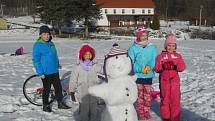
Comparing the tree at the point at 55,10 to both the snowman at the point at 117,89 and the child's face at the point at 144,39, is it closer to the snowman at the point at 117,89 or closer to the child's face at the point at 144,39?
the child's face at the point at 144,39

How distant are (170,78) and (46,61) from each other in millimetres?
2693

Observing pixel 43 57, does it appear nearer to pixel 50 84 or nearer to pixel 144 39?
pixel 50 84

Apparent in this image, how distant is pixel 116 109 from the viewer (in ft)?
15.5

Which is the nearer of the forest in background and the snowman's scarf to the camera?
the snowman's scarf

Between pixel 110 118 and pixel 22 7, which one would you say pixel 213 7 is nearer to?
pixel 22 7

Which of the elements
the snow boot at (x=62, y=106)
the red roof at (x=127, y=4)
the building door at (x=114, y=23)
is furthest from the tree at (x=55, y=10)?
the snow boot at (x=62, y=106)

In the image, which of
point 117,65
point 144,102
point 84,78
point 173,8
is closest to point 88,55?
point 84,78

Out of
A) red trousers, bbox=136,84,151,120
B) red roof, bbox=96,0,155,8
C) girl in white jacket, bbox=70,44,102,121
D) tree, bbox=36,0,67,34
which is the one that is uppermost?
red roof, bbox=96,0,155,8

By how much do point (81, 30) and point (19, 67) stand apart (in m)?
51.3

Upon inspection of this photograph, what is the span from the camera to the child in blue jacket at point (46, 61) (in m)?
7.99

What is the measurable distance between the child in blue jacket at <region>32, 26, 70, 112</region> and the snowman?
11.4ft

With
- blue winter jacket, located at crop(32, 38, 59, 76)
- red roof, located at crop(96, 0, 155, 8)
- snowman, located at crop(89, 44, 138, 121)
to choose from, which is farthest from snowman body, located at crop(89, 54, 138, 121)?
red roof, located at crop(96, 0, 155, 8)

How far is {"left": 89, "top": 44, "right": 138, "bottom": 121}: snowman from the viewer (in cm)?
465

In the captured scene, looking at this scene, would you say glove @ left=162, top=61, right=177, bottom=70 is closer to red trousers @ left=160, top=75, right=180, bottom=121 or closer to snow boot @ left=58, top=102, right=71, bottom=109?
red trousers @ left=160, top=75, right=180, bottom=121
